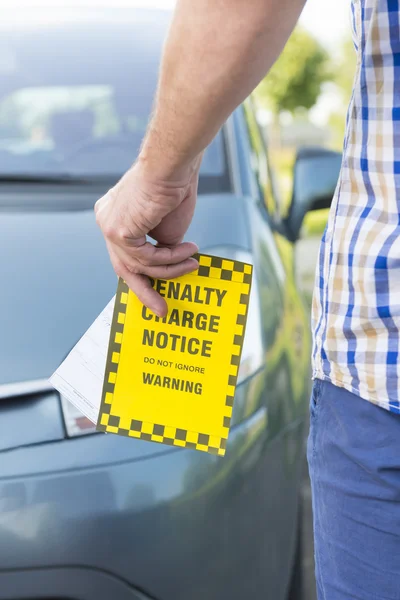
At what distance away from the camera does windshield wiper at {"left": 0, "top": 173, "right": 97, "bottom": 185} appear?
96.0 inches

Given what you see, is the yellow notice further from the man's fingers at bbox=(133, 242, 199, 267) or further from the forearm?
the forearm

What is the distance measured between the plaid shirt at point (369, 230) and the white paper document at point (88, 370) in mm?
391

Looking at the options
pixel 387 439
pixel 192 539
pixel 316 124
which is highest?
pixel 316 124

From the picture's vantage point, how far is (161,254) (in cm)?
113

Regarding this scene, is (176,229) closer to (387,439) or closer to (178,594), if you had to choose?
(387,439)

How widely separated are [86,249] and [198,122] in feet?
3.44

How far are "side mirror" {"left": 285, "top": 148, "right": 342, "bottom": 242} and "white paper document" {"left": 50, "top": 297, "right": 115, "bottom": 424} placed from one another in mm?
1646

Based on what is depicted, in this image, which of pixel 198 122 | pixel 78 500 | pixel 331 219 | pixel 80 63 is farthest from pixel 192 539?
pixel 80 63

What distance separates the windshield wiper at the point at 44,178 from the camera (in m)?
2.44

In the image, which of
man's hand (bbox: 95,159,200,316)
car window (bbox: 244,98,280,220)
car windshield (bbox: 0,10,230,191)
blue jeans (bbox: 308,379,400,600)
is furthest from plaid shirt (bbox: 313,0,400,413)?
car windshield (bbox: 0,10,230,191)

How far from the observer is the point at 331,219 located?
3.35 ft

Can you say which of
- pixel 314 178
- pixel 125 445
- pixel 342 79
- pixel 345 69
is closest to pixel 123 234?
pixel 125 445

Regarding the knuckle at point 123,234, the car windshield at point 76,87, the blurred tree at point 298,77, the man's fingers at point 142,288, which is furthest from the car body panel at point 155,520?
the blurred tree at point 298,77

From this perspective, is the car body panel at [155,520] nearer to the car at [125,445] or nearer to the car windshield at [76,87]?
the car at [125,445]
